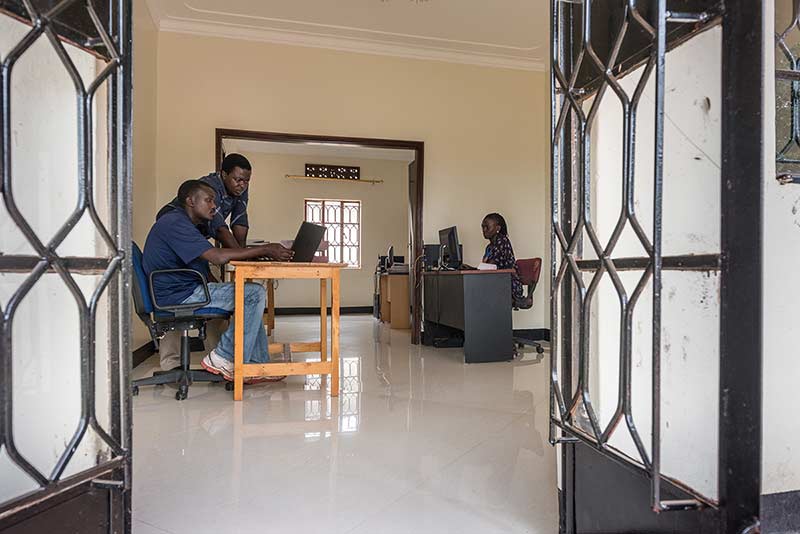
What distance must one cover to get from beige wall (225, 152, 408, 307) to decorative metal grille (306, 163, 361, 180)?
10cm

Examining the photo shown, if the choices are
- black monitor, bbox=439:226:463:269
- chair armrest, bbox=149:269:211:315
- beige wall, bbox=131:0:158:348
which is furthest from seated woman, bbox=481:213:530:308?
beige wall, bbox=131:0:158:348

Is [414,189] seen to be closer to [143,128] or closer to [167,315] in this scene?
[143,128]

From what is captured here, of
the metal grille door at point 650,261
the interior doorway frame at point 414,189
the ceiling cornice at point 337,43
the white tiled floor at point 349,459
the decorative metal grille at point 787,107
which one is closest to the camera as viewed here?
the metal grille door at point 650,261

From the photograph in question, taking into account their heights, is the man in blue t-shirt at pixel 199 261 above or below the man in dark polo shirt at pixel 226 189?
below

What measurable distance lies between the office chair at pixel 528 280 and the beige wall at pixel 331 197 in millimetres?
6065

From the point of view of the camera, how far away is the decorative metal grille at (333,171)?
10477 mm

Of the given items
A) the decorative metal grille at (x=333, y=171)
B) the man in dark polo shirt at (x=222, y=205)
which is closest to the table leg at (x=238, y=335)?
the man in dark polo shirt at (x=222, y=205)

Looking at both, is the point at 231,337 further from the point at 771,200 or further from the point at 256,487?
the point at 771,200

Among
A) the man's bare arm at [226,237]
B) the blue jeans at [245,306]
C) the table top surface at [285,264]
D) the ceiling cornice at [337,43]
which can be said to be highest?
the ceiling cornice at [337,43]

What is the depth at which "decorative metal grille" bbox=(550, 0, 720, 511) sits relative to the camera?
34.8 inches

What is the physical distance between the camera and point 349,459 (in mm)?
1968

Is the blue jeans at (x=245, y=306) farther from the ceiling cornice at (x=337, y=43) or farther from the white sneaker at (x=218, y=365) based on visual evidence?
the ceiling cornice at (x=337, y=43)

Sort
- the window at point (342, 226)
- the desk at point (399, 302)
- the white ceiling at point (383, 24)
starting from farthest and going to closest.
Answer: the window at point (342, 226)
the desk at point (399, 302)
the white ceiling at point (383, 24)

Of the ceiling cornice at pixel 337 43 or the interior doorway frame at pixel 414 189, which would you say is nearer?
the ceiling cornice at pixel 337 43
